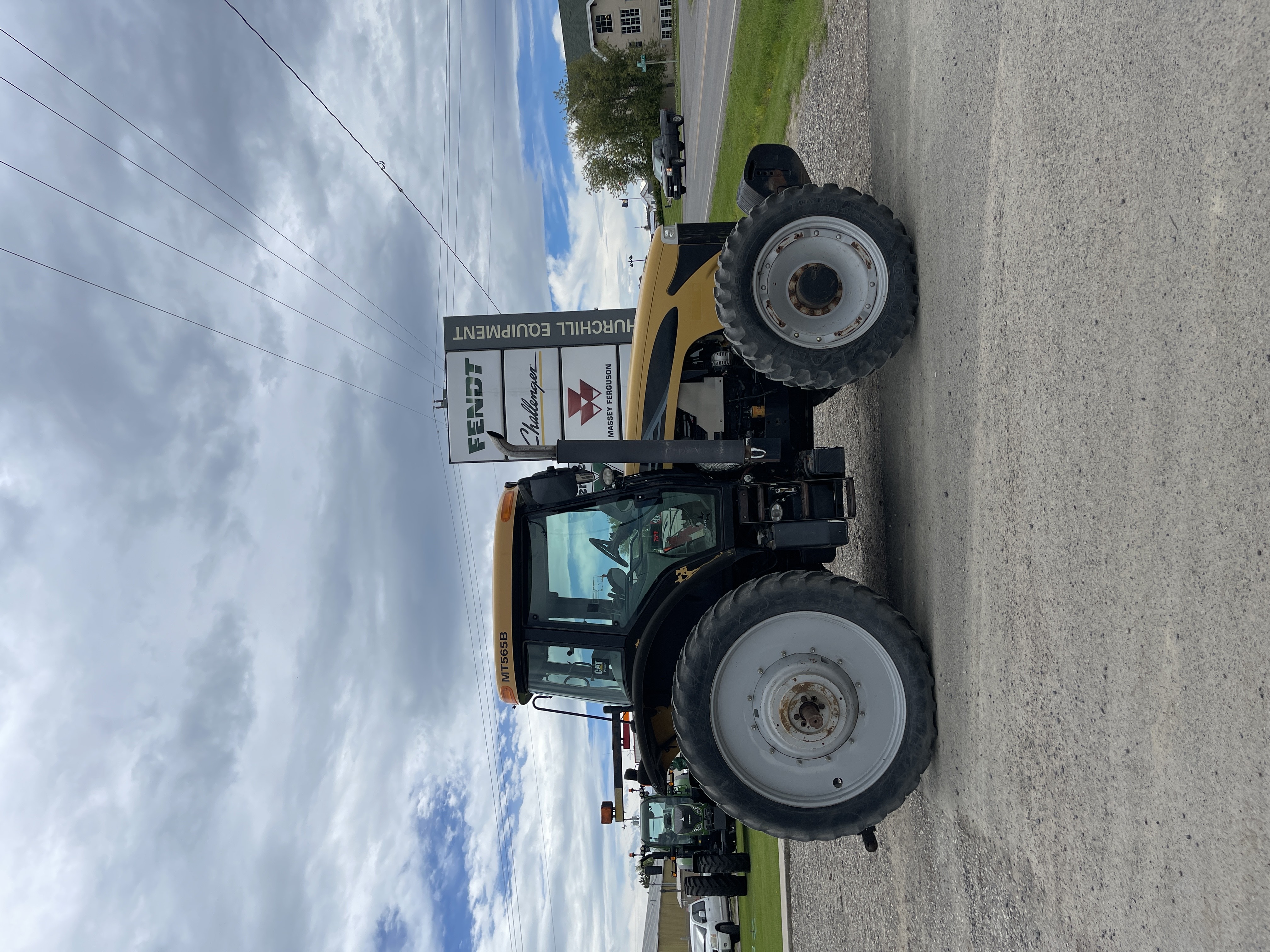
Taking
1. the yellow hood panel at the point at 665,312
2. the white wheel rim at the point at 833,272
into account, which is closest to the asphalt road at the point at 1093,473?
the white wheel rim at the point at 833,272

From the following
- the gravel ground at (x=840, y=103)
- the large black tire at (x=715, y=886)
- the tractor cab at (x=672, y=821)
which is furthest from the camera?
the large black tire at (x=715, y=886)

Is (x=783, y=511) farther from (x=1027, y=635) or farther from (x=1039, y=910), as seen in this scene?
(x=1039, y=910)

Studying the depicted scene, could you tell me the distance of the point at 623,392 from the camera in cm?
1338

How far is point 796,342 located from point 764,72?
313 inches

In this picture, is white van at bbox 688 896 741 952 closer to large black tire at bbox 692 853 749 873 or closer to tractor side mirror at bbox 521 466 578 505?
large black tire at bbox 692 853 749 873

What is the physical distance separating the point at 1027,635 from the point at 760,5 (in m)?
11.1

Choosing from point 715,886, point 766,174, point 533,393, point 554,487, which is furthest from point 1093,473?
point 715,886

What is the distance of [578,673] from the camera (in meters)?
5.05

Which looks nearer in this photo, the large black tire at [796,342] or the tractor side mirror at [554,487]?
the large black tire at [796,342]

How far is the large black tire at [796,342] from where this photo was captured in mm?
4953

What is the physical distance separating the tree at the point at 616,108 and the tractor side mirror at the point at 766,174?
23.7 meters

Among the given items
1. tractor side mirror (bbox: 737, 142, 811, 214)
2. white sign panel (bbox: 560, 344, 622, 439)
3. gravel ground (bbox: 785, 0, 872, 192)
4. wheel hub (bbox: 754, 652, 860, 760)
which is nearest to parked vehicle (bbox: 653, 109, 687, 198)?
white sign panel (bbox: 560, 344, 622, 439)

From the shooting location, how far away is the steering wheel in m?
5.01

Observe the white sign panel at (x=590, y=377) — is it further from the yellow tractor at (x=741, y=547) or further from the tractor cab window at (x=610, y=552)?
the tractor cab window at (x=610, y=552)
